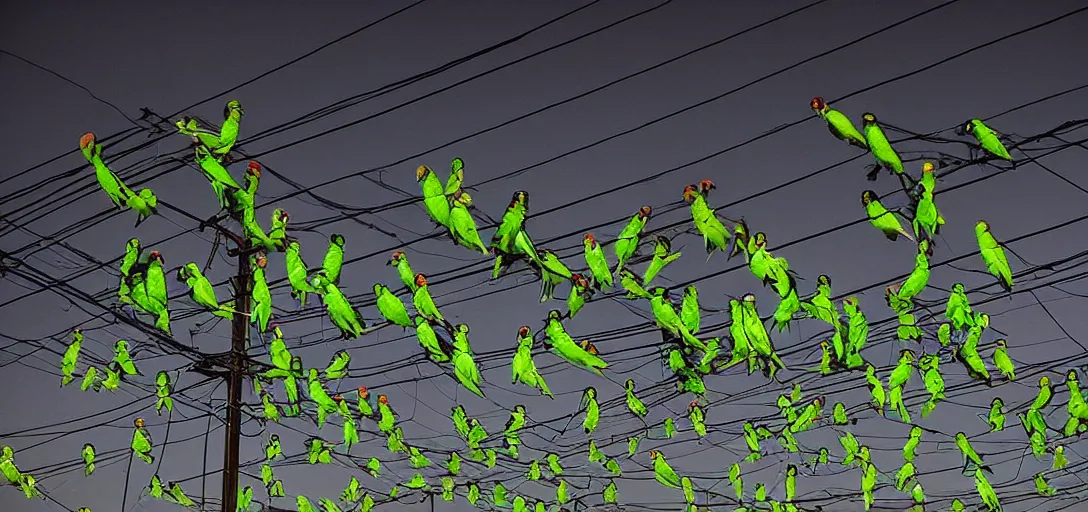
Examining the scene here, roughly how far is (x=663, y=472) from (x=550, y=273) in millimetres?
1766

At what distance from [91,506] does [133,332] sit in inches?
57.7

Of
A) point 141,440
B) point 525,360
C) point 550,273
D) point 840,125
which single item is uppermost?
point 840,125

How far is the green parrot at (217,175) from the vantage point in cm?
320

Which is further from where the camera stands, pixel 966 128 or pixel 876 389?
pixel 876 389

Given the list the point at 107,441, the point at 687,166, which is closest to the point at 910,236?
the point at 687,166

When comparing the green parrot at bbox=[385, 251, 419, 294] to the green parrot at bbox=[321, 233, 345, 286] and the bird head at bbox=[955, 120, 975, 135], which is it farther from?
the bird head at bbox=[955, 120, 975, 135]

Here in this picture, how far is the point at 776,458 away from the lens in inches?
209

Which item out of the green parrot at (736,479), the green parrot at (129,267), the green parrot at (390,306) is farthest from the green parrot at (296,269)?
the green parrot at (736,479)

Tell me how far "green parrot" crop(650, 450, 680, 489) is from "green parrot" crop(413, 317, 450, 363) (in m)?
1.54

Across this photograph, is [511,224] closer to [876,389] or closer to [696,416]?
[696,416]

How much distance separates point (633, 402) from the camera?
15.1 feet

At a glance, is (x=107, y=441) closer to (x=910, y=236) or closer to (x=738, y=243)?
(x=738, y=243)

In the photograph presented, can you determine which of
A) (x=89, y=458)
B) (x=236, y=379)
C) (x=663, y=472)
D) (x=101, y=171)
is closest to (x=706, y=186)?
(x=236, y=379)

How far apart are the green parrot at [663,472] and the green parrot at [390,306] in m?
1.78
